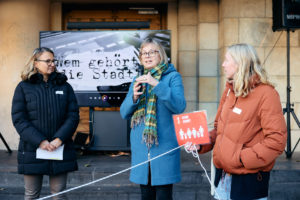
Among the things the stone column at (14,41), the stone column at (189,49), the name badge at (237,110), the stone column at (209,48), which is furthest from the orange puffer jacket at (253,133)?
the stone column at (14,41)

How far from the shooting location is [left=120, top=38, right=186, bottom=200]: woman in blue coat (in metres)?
2.96

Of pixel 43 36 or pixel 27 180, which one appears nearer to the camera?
pixel 27 180

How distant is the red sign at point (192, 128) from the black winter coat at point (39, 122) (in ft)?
3.85

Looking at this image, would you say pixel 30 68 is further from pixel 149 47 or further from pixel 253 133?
pixel 253 133

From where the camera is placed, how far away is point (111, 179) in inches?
203

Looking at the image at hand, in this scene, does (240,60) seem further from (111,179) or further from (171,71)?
(111,179)

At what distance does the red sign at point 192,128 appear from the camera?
2.62 meters

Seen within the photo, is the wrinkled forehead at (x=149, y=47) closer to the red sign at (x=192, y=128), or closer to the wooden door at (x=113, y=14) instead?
the red sign at (x=192, y=128)

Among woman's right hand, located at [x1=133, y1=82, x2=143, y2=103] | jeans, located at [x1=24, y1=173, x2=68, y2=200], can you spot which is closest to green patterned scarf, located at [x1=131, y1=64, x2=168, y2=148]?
woman's right hand, located at [x1=133, y1=82, x2=143, y2=103]

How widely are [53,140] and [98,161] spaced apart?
9.27 ft

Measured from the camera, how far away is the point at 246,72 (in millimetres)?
2418

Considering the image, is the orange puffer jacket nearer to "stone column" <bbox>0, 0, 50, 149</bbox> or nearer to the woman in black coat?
the woman in black coat

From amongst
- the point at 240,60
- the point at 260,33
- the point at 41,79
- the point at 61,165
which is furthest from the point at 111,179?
the point at 260,33

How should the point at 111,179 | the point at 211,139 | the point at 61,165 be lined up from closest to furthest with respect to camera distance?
the point at 211,139 → the point at 61,165 → the point at 111,179
